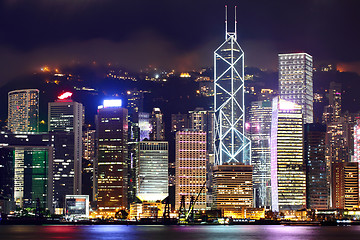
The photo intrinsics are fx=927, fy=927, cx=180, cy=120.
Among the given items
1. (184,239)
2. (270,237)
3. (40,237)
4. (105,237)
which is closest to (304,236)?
(270,237)

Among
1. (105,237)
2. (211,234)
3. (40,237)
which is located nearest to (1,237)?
(40,237)

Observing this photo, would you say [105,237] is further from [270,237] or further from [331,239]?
[331,239]

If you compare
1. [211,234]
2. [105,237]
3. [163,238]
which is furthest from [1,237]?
[211,234]

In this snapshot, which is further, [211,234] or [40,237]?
[211,234]

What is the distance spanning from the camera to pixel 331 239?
442 feet

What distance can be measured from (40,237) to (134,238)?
14.6 metres

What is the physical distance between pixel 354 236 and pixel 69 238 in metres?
43.5

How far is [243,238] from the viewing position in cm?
13738

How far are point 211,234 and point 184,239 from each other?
51.4 ft

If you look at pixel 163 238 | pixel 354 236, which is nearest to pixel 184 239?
pixel 163 238

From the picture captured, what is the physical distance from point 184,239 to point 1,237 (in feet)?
90.4

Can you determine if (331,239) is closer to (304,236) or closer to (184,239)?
(304,236)

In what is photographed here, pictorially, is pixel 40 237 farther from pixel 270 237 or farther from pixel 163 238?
pixel 270 237

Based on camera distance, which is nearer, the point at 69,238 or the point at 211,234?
the point at 69,238
